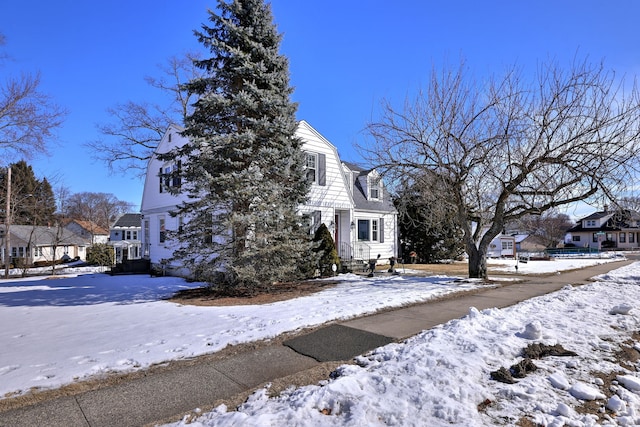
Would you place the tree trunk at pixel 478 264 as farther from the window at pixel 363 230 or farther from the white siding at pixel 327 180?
the window at pixel 363 230

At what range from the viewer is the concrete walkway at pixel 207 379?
3.14 meters

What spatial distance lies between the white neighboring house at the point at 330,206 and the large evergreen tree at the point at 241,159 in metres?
3.98

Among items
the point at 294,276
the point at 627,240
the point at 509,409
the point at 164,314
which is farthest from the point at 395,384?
the point at 627,240

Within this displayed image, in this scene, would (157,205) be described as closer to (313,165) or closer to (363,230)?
(313,165)

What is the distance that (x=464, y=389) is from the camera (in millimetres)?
3432

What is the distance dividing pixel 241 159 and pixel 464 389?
8.10 metres

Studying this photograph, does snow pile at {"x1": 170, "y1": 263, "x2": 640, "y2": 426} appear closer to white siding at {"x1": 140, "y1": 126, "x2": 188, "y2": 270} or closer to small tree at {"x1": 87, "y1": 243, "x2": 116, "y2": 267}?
white siding at {"x1": 140, "y1": 126, "x2": 188, "y2": 270}

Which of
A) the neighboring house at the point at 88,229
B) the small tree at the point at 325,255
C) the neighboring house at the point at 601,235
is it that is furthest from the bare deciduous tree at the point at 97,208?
the neighboring house at the point at 601,235

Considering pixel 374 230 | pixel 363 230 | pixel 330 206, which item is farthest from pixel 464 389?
pixel 374 230

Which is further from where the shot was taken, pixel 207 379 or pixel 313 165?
pixel 313 165

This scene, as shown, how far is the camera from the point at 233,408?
325 cm

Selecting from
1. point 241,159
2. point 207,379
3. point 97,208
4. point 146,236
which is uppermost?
point 97,208

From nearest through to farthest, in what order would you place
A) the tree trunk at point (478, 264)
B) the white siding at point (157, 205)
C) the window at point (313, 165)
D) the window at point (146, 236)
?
the tree trunk at point (478, 264)
the window at point (313, 165)
the white siding at point (157, 205)
the window at point (146, 236)

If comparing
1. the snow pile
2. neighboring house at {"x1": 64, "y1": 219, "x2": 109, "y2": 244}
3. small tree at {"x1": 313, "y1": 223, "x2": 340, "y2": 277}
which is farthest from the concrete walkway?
neighboring house at {"x1": 64, "y1": 219, "x2": 109, "y2": 244}
